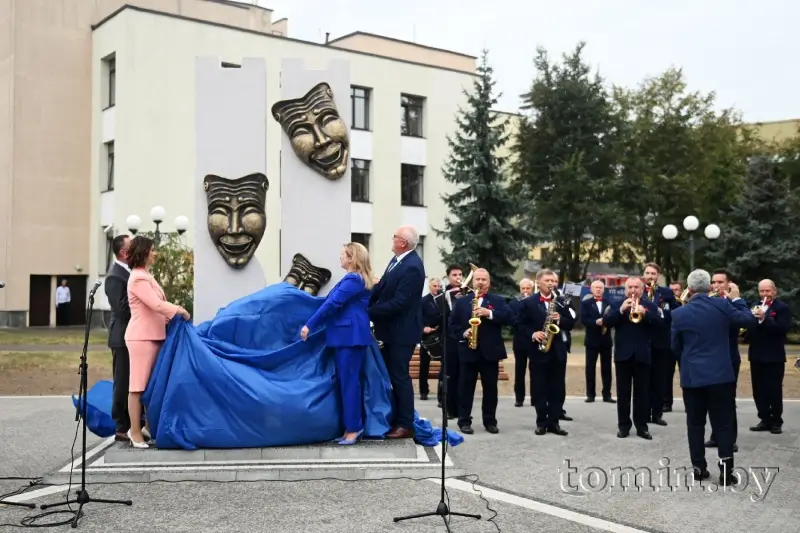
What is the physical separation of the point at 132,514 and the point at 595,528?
3370 mm

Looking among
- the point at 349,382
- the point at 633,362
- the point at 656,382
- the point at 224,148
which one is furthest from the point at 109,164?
the point at 349,382

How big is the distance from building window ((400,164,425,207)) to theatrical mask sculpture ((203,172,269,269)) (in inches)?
1017

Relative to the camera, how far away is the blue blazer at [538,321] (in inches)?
419

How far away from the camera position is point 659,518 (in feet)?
21.4

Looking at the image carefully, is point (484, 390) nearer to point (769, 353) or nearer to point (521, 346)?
point (521, 346)

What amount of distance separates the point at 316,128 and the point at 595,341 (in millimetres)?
5725

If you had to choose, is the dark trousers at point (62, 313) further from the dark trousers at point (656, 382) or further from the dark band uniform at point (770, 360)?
the dark band uniform at point (770, 360)

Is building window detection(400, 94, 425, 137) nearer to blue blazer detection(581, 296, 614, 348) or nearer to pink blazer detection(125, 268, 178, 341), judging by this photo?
blue blazer detection(581, 296, 614, 348)

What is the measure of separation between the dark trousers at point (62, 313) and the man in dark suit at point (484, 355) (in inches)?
1010

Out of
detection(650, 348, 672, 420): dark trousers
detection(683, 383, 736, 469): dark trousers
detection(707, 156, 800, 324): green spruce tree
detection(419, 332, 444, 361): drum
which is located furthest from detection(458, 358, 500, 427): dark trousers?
detection(707, 156, 800, 324): green spruce tree

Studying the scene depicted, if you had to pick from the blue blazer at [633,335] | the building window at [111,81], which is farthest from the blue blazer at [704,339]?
the building window at [111,81]

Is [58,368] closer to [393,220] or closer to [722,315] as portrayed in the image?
[722,315]

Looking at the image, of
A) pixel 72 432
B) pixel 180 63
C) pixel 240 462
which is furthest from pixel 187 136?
pixel 240 462

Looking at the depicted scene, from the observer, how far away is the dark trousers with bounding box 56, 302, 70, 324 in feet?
107
